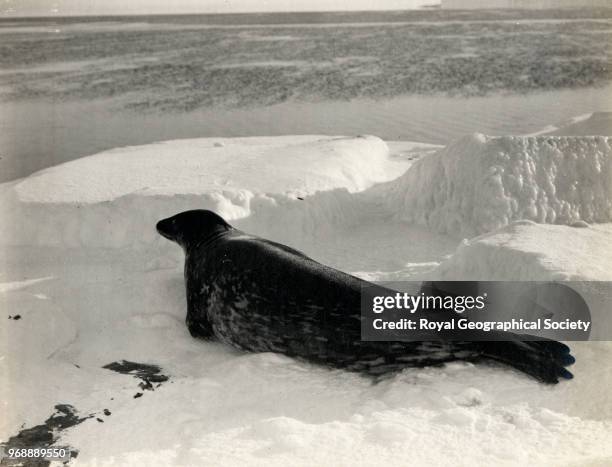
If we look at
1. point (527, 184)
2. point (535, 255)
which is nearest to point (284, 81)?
point (527, 184)

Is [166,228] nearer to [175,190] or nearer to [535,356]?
[175,190]

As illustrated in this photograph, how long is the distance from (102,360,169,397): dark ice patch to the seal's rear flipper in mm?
1179

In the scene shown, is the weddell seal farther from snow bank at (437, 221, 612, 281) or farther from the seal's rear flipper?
snow bank at (437, 221, 612, 281)

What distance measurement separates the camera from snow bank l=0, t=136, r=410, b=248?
13.2ft

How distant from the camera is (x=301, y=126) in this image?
6195 millimetres

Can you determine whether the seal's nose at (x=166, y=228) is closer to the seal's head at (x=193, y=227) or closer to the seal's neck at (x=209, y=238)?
the seal's head at (x=193, y=227)

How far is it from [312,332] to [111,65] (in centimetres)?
648

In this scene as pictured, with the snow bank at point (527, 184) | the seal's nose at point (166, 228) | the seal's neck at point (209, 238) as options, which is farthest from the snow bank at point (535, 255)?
the seal's nose at point (166, 228)

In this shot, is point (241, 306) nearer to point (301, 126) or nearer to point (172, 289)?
point (172, 289)

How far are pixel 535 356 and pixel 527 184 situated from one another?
1.90 m

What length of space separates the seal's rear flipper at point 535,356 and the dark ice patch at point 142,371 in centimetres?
118

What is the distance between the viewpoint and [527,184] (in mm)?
4145

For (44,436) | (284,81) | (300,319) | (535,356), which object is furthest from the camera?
(284,81)

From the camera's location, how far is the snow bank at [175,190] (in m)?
4.03
